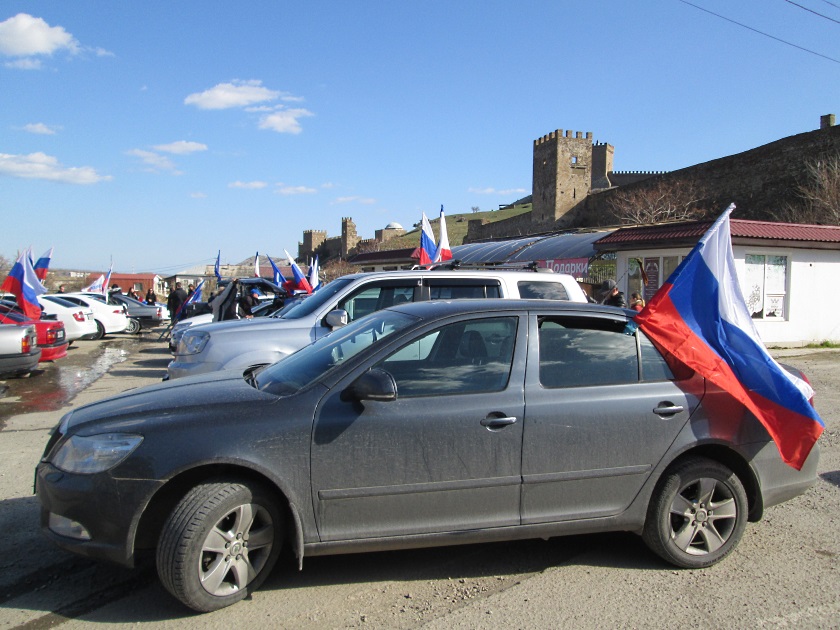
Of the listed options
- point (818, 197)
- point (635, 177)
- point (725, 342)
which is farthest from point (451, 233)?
point (725, 342)

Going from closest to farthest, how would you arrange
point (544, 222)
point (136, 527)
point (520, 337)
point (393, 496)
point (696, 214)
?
point (136, 527) < point (393, 496) < point (520, 337) < point (696, 214) < point (544, 222)

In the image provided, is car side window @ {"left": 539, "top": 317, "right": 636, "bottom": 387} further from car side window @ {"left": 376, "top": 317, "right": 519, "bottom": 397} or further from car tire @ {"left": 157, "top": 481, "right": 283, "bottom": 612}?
car tire @ {"left": 157, "top": 481, "right": 283, "bottom": 612}

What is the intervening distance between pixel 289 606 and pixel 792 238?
1676 cm

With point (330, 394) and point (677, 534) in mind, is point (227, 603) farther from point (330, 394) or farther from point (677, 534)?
point (677, 534)

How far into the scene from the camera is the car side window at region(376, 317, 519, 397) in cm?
370

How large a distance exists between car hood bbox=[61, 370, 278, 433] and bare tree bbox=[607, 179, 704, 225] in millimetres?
37737

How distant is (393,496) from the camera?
3.52 meters

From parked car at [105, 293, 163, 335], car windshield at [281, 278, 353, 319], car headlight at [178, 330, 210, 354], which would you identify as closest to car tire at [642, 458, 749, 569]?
car windshield at [281, 278, 353, 319]

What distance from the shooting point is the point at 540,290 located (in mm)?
7102

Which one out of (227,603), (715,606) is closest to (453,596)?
(227,603)

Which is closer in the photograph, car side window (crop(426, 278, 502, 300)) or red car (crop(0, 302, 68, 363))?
car side window (crop(426, 278, 502, 300))

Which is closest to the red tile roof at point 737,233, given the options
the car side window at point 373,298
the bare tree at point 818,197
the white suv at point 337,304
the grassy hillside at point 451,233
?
the white suv at point 337,304

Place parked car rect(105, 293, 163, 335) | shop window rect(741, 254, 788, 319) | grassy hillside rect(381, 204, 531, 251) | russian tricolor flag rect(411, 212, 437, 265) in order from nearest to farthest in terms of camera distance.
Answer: russian tricolor flag rect(411, 212, 437, 265) → shop window rect(741, 254, 788, 319) → parked car rect(105, 293, 163, 335) → grassy hillside rect(381, 204, 531, 251)

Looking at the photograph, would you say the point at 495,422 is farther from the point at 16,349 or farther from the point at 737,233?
the point at 737,233
